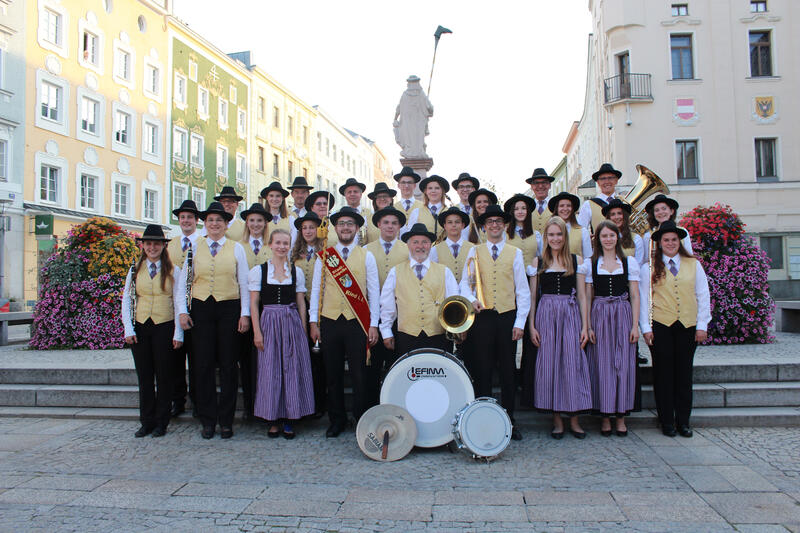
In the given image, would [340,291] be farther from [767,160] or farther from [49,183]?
[767,160]

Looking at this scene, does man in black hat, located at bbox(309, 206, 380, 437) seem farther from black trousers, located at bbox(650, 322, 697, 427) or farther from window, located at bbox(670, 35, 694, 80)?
window, located at bbox(670, 35, 694, 80)

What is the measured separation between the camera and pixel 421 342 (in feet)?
17.6

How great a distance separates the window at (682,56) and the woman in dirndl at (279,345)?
2298 cm

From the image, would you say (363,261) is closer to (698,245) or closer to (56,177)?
(698,245)

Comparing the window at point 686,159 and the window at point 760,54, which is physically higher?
the window at point 760,54

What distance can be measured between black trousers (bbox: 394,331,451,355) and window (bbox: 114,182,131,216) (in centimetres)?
2432

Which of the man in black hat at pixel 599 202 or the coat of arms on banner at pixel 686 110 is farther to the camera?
the coat of arms on banner at pixel 686 110

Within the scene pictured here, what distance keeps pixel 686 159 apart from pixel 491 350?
21.5 meters

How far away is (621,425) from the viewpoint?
18.3 feet

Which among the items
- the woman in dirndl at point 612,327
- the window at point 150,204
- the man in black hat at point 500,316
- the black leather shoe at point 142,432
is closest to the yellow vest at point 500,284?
the man in black hat at point 500,316

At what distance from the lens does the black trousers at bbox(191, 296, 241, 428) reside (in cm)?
572

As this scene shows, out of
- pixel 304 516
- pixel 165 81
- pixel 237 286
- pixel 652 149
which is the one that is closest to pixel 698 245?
pixel 237 286

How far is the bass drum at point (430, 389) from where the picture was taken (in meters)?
4.99

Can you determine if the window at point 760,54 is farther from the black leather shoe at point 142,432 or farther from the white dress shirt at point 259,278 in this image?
the black leather shoe at point 142,432
